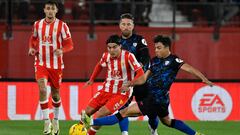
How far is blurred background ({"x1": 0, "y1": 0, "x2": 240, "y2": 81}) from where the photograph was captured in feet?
59.0

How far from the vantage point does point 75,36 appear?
18.3 metres

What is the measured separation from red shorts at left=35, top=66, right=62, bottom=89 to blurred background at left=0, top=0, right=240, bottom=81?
562 cm

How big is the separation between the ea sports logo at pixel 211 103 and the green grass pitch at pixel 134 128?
2.76 ft

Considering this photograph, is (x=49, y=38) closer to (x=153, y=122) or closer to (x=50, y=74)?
Answer: (x=50, y=74)

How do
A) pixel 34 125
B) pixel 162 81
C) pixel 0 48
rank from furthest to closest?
pixel 0 48 < pixel 34 125 < pixel 162 81

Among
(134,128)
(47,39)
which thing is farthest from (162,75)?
(134,128)

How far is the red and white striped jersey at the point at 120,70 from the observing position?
36.0ft

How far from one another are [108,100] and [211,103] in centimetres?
597

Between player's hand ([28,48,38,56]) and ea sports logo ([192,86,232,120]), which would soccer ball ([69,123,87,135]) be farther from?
ea sports logo ([192,86,232,120])

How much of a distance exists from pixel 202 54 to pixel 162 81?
7.63 meters

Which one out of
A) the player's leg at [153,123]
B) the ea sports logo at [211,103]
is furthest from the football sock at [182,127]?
the ea sports logo at [211,103]

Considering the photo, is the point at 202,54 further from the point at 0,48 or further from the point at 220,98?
the point at 0,48

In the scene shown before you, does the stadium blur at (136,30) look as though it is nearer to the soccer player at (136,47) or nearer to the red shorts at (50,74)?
the red shorts at (50,74)

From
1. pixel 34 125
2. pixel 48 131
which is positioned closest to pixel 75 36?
pixel 34 125
